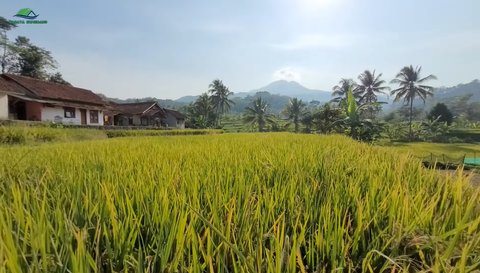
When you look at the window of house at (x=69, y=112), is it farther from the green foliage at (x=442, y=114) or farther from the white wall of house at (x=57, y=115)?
the green foliage at (x=442, y=114)

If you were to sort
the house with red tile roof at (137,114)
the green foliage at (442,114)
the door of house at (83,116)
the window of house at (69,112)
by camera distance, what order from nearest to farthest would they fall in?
the window of house at (69,112)
the door of house at (83,116)
the house with red tile roof at (137,114)
the green foliage at (442,114)

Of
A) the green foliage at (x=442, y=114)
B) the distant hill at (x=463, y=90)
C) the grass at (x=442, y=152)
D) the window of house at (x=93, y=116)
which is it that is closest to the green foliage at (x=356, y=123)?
the grass at (x=442, y=152)

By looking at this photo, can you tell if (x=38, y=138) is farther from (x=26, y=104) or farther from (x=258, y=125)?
(x=258, y=125)

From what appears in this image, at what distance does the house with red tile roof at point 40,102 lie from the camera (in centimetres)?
1784

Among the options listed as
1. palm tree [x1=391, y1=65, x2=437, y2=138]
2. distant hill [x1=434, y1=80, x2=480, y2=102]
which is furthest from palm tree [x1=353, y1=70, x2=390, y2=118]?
distant hill [x1=434, y1=80, x2=480, y2=102]

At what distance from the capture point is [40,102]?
18688 mm

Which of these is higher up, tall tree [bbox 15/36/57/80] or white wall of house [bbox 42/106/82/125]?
tall tree [bbox 15/36/57/80]

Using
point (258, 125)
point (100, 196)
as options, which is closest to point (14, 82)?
point (100, 196)

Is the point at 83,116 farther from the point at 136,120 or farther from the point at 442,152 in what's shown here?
the point at 442,152

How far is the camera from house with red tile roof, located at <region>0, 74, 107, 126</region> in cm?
1784

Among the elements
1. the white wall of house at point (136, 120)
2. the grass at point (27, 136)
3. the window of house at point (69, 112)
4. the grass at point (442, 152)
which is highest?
the window of house at point (69, 112)

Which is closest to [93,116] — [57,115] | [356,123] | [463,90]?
[57,115]

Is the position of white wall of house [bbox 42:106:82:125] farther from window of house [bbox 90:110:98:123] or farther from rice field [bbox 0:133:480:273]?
rice field [bbox 0:133:480:273]

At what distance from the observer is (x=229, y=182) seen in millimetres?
1724
